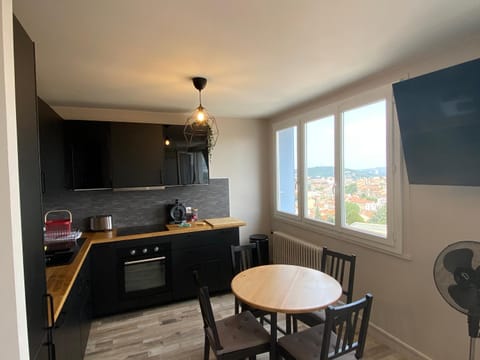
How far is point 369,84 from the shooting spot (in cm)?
254

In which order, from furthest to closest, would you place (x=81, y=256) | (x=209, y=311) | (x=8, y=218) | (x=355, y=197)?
1. (x=355, y=197)
2. (x=81, y=256)
3. (x=209, y=311)
4. (x=8, y=218)

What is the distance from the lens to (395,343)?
2.32 m

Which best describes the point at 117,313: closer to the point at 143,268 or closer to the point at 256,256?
the point at 143,268

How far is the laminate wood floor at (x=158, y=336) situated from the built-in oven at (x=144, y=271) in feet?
0.74

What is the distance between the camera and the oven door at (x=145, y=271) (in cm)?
306

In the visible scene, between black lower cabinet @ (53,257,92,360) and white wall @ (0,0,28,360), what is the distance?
2.41 ft

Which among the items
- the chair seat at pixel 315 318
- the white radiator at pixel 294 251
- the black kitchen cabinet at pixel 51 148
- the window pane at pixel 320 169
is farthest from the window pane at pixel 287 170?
the black kitchen cabinet at pixel 51 148

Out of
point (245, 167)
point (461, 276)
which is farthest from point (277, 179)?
point (461, 276)

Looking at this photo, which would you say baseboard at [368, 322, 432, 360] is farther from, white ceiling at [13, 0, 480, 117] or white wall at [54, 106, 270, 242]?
white ceiling at [13, 0, 480, 117]

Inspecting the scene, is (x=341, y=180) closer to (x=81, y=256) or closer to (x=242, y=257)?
(x=242, y=257)

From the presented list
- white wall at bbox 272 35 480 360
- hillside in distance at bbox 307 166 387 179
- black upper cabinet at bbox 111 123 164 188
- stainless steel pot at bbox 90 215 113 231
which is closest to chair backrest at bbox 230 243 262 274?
white wall at bbox 272 35 480 360

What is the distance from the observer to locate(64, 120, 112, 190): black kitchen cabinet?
310 centimetres

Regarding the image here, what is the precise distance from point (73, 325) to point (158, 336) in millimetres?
964

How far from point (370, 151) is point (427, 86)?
0.91m
